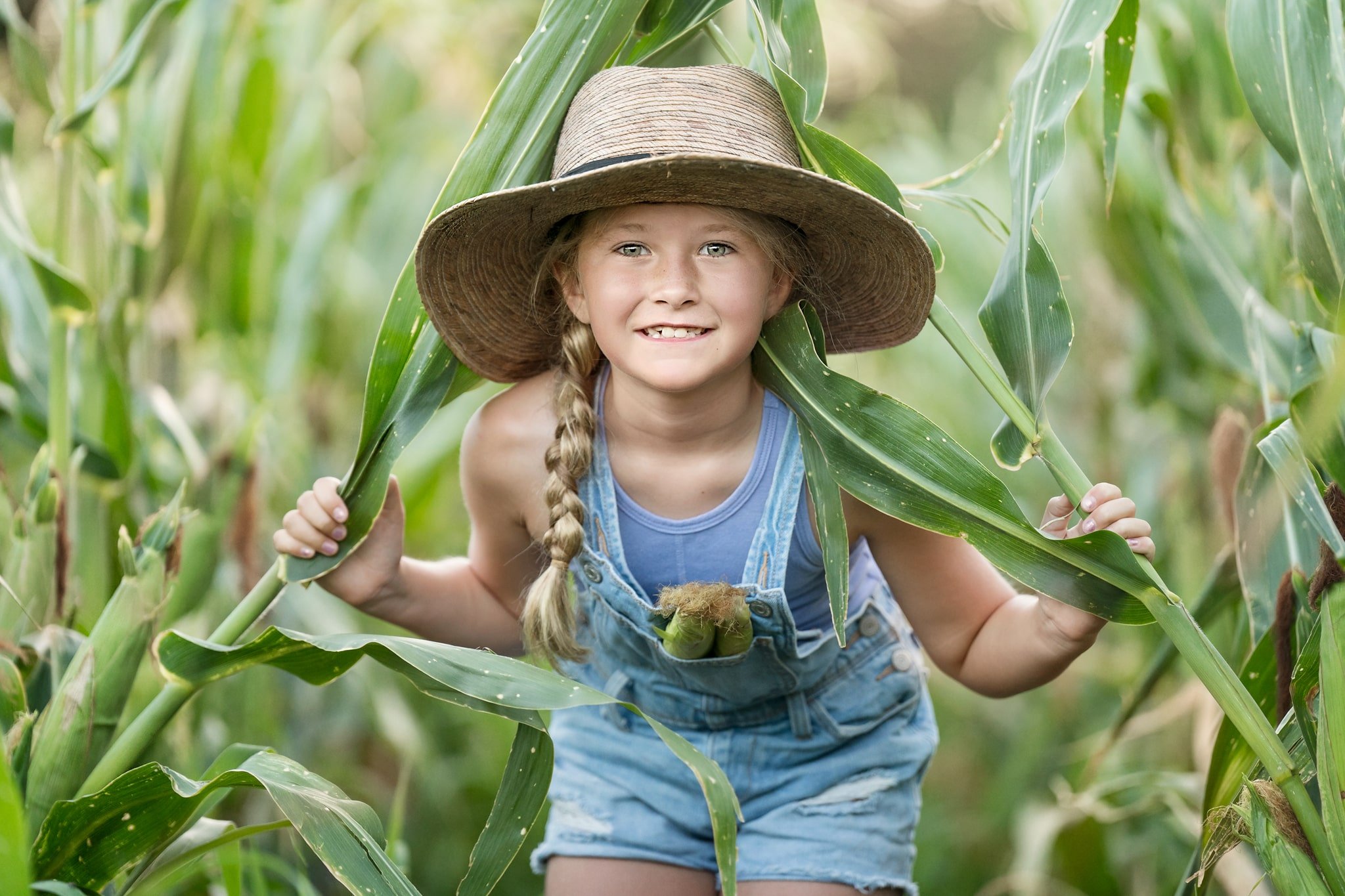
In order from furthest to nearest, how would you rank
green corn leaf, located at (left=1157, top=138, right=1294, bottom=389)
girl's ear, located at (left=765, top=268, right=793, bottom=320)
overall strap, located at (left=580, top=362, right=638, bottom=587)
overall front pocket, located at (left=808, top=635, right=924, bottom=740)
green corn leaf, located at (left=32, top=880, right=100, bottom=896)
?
green corn leaf, located at (left=1157, top=138, right=1294, bottom=389) < overall front pocket, located at (left=808, top=635, right=924, bottom=740) < overall strap, located at (left=580, top=362, right=638, bottom=587) < girl's ear, located at (left=765, top=268, right=793, bottom=320) < green corn leaf, located at (left=32, top=880, right=100, bottom=896)

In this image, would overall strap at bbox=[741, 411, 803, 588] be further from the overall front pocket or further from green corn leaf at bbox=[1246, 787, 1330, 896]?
green corn leaf at bbox=[1246, 787, 1330, 896]

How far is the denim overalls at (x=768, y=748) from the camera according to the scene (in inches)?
53.7

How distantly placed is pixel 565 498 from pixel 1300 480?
65 cm

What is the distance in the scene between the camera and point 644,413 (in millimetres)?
1292

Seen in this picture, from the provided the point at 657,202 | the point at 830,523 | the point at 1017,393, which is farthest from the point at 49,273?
the point at 1017,393

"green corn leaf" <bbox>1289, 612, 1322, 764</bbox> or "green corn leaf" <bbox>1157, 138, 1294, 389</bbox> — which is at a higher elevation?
"green corn leaf" <bbox>1157, 138, 1294, 389</bbox>

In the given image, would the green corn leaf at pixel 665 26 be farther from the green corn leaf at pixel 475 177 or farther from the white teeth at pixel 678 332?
the white teeth at pixel 678 332

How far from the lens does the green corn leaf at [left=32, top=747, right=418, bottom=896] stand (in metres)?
0.94

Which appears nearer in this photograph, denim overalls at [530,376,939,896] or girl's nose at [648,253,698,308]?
girl's nose at [648,253,698,308]

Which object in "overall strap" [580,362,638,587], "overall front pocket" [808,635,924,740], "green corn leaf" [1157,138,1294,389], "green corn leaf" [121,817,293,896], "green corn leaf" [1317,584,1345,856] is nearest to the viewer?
"green corn leaf" [1317,584,1345,856]

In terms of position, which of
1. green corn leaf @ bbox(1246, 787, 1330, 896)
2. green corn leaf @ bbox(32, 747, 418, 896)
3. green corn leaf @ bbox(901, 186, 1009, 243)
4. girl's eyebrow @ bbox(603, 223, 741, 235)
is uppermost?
green corn leaf @ bbox(901, 186, 1009, 243)

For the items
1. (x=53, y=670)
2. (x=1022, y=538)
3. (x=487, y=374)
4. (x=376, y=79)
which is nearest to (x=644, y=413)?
(x=487, y=374)

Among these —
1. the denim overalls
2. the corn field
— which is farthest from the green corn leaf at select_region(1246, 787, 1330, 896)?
the denim overalls

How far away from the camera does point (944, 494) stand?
1003 mm
